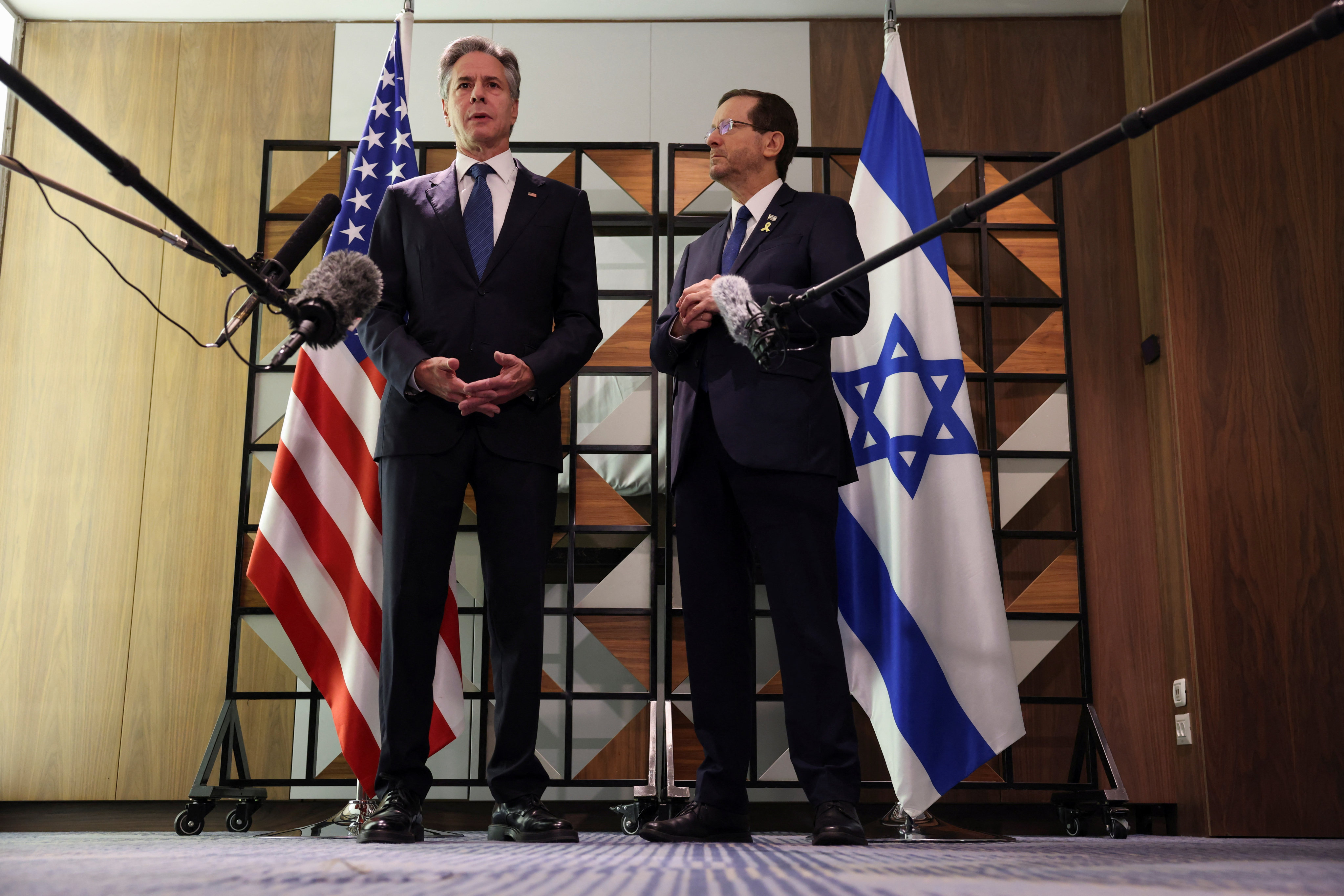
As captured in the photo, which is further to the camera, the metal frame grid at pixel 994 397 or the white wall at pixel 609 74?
the white wall at pixel 609 74

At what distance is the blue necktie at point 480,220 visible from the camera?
89.2 inches

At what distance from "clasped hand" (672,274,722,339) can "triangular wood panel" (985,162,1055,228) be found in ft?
4.32

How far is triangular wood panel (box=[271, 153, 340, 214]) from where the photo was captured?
3.09m

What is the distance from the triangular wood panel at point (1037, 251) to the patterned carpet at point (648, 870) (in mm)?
1740

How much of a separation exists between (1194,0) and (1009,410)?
1390 millimetres

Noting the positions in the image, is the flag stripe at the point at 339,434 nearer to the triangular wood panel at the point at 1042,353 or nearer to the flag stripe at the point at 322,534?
the flag stripe at the point at 322,534

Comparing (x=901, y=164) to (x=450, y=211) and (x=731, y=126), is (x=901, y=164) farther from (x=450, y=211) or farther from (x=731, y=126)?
(x=450, y=211)

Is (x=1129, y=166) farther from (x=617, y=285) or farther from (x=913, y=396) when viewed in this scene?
(x=617, y=285)

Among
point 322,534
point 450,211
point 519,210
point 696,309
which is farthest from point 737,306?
point 322,534

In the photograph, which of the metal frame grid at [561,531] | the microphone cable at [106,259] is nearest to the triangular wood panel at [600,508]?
the metal frame grid at [561,531]

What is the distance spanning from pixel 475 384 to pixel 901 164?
4.90 feet

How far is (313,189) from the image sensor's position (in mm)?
3098

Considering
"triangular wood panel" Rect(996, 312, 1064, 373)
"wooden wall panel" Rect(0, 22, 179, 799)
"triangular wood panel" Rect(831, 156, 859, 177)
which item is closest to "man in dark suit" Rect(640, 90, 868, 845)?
"triangular wood panel" Rect(831, 156, 859, 177)

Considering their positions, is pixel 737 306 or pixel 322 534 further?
pixel 322 534
